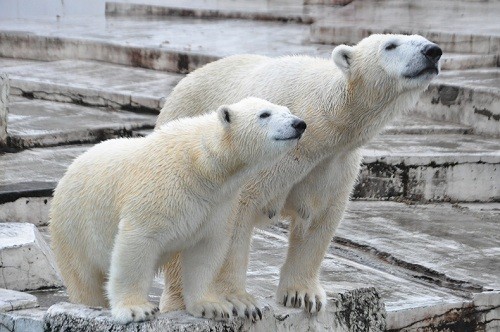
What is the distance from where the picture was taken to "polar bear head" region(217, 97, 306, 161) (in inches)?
181

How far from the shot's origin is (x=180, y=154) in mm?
4746

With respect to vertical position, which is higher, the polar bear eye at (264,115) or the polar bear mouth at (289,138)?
the polar bear eye at (264,115)

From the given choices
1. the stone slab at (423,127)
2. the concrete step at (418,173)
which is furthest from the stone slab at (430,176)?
the stone slab at (423,127)

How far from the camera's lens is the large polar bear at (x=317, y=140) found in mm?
4996

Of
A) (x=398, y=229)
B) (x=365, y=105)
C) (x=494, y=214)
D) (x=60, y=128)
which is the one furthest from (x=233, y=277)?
(x=60, y=128)

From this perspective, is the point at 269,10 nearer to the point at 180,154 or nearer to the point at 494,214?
the point at 494,214

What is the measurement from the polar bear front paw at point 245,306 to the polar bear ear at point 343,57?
103cm

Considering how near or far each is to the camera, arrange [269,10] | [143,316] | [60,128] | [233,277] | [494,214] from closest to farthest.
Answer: [143,316] < [233,277] < [494,214] < [60,128] < [269,10]

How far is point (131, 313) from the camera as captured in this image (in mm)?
4590

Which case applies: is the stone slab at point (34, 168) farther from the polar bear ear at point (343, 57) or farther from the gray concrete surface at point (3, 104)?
the polar bear ear at point (343, 57)

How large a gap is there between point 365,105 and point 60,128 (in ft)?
16.5

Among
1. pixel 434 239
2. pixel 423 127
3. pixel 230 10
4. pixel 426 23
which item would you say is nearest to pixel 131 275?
pixel 434 239

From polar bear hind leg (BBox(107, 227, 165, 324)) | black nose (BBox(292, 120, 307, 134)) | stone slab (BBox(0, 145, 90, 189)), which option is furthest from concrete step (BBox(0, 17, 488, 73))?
polar bear hind leg (BBox(107, 227, 165, 324))

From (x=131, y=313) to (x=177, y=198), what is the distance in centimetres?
46
